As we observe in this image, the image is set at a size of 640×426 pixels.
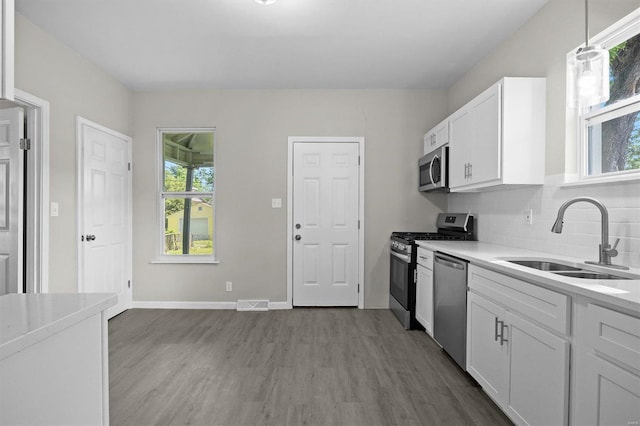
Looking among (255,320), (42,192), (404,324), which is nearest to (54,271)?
(42,192)

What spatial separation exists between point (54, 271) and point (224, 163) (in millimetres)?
2061

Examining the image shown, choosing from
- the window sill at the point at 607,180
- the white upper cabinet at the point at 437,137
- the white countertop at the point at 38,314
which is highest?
the white upper cabinet at the point at 437,137

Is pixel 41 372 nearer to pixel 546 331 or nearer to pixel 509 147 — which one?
pixel 546 331

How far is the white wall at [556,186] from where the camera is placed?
192cm

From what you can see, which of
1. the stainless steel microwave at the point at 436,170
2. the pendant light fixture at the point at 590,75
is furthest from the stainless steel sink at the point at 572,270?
the stainless steel microwave at the point at 436,170

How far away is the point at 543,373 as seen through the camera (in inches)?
62.8

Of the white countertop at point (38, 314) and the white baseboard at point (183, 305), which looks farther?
the white baseboard at point (183, 305)

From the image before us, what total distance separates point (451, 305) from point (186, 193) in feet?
11.1

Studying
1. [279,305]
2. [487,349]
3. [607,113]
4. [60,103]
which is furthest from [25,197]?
[607,113]

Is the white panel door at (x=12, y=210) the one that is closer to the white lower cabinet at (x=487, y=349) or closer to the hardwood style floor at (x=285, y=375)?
the hardwood style floor at (x=285, y=375)

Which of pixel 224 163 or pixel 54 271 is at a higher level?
pixel 224 163

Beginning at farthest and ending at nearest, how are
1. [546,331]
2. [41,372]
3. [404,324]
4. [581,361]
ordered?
[404,324], [546,331], [581,361], [41,372]

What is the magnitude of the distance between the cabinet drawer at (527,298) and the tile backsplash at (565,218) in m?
0.64

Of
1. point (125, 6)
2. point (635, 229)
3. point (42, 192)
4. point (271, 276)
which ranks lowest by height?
point (271, 276)
